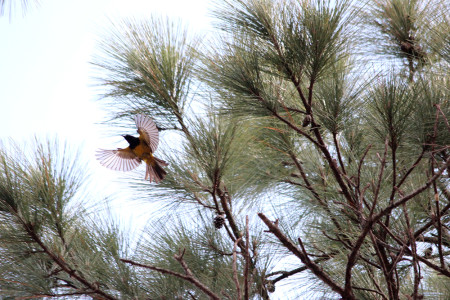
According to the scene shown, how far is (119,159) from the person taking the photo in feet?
6.12

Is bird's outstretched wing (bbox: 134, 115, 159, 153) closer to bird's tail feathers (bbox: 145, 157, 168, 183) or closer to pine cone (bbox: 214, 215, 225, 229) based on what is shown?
bird's tail feathers (bbox: 145, 157, 168, 183)

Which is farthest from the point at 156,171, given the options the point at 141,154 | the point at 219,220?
the point at 219,220

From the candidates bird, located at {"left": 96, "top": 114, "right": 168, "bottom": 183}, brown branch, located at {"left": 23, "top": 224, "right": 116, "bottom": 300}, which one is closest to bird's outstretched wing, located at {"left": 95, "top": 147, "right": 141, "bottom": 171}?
bird, located at {"left": 96, "top": 114, "right": 168, "bottom": 183}

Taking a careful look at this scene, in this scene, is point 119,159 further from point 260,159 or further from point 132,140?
point 260,159

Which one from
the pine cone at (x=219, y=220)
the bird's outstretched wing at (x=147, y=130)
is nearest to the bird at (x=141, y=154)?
the bird's outstretched wing at (x=147, y=130)

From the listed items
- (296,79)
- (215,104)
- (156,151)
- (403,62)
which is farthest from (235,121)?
(403,62)

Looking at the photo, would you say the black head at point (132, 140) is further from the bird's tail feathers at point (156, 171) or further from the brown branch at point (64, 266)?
the brown branch at point (64, 266)

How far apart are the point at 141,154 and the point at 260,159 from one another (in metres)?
0.38

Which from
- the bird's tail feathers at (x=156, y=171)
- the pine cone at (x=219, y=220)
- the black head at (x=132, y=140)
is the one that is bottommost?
the pine cone at (x=219, y=220)

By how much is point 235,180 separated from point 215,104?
0.29 meters

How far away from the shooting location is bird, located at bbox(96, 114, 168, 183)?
170cm

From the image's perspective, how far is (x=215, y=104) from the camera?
1.63 metres

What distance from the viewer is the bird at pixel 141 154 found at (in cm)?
170

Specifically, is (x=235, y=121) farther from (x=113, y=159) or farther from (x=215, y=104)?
(x=113, y=159)
